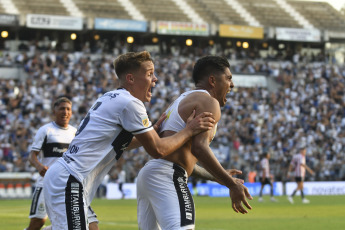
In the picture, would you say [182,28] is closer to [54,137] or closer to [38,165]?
[54,137]

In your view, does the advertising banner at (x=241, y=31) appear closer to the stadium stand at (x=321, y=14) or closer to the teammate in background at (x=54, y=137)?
the stadium stand at (x=321, y=14)

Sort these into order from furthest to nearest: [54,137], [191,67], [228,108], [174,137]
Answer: [191,67], [228,108], [54,137], [174,137]

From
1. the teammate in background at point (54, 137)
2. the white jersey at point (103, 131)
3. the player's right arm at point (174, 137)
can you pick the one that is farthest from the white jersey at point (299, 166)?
the white jersey at point (103, 131)

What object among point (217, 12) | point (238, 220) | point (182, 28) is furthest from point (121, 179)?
point (217, 12)

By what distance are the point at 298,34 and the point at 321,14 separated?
24.6ft

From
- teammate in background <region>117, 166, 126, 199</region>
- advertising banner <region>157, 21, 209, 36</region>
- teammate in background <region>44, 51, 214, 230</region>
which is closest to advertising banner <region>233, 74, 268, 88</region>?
advertising banner <region>157, 21, 209, 36</region>

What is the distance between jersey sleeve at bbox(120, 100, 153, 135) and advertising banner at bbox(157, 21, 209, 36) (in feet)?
145

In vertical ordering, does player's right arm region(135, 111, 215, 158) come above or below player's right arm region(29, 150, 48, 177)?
above

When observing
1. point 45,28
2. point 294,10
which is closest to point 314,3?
point 294,10

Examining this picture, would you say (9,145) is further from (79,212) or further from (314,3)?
(314,3)

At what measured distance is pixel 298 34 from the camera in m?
54.1

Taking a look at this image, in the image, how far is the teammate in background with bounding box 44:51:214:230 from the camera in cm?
584

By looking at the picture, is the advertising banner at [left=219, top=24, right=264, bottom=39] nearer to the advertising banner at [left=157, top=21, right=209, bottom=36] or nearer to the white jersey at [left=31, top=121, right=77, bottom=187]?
the advertising banner at [left=157, top=21, right=209, bottom=36]

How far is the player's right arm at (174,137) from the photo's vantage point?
19.3 feet
